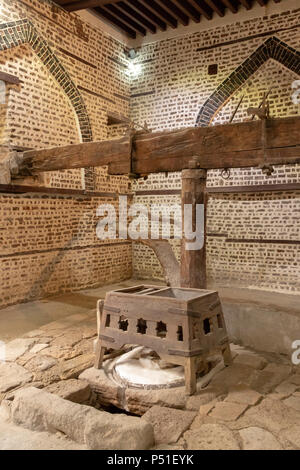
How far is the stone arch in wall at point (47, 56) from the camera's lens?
707 centimetres

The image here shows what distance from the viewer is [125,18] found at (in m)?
9.71

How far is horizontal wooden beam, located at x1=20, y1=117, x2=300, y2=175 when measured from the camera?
4473mm

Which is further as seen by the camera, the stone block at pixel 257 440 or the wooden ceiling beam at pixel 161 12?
the wooden ceiling beam at pixel 161 12

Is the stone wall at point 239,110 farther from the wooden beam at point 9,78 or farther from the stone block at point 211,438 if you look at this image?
the stone block at point 211,438

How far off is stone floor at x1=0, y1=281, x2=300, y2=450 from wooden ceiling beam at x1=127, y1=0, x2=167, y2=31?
751cm

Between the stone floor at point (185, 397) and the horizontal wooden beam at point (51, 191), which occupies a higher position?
the horizontal wooden beam at point (51, 191)

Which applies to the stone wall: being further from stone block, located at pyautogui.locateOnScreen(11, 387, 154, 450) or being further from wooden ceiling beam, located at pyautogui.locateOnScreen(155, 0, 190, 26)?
stone block, located at pyautogui.locateOnScreen(11, 387, 154, 450)

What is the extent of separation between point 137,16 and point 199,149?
21.4 ft

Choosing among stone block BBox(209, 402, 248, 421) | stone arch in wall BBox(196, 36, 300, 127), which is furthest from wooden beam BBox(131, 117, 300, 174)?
stone arch in wall BBox(196, 36, 300, 127)

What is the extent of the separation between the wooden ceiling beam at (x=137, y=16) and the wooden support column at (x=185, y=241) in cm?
628

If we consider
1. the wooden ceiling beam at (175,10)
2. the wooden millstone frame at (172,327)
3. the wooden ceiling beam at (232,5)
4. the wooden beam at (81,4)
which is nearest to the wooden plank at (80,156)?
the wooden millstone frame at (172,327)

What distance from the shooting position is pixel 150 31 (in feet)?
33.4

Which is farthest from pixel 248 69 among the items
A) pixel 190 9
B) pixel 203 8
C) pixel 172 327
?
pixel 172 327
